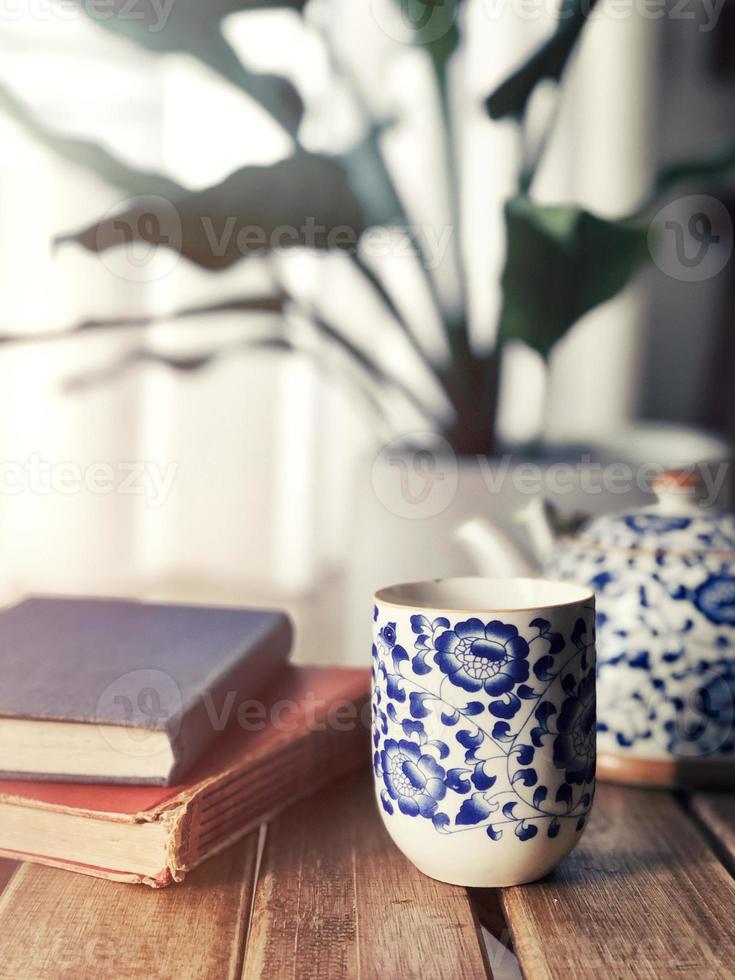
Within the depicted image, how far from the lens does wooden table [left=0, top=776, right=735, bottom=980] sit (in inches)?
12.7

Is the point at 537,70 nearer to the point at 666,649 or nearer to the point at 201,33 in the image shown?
the point at 201,33

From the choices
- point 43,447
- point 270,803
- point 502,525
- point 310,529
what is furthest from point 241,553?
point 270,803

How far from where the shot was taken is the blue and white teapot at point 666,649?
1.52 feet

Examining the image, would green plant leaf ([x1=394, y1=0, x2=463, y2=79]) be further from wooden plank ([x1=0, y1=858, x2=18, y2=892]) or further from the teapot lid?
wooden plank ([x1=0, y1=858, x2=18, y2=892])

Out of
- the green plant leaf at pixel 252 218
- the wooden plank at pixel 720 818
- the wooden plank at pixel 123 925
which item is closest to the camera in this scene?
the wooden plank at pixel 123 925

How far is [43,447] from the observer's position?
32.0 inches

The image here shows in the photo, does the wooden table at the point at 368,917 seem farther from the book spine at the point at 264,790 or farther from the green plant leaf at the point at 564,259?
the green plant leaf at the point at 564,259

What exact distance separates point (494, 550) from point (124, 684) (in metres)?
0.21

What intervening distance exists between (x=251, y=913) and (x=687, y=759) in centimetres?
23

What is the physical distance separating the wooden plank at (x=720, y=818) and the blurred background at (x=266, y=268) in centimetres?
30

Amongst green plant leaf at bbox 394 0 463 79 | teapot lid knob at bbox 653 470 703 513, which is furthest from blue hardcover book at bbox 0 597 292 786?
green plant leaf at bbox 394 0 463 79

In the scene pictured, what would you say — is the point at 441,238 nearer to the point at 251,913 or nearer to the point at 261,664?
the point at 261,664

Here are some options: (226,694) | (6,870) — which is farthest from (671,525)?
(6,870)

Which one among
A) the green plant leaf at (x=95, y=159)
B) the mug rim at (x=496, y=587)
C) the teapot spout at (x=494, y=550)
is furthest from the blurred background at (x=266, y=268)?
the mug rim at (x=496, y=587)
